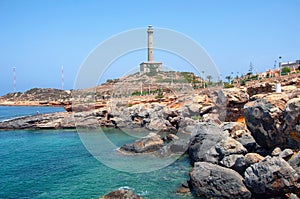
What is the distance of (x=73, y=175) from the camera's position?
61.5ft

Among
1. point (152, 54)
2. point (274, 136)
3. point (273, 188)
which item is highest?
point (152, 54)

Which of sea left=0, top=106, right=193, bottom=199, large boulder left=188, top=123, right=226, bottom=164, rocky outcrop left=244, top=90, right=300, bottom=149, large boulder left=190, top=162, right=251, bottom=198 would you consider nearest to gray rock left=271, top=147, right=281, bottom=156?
rocky outcrop left=244, top=90, right=300, bottom=149

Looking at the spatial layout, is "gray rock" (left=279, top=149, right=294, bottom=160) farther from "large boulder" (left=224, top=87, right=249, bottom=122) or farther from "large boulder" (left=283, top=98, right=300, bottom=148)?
"large boulder" (left=224, top=87, right=249, bottom=122)

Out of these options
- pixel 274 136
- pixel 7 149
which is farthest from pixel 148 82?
pixel 274 136

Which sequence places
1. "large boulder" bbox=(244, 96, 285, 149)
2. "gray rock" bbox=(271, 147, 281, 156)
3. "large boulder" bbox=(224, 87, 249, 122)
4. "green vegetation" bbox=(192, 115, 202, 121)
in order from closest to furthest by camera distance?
1. "gray rock" bbox=(271, 147, 281, 156)
2. "large boulder" bbox=(244, 96, 285, 149)
3. "large boulder" bbox=(224, 87, 249, 122)
4. "green vegetation" bbox=(192, 115, 202, 121)

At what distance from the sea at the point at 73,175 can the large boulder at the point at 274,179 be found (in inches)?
135

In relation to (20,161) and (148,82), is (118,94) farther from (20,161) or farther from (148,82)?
(20,161)

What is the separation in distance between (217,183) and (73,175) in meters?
9.37

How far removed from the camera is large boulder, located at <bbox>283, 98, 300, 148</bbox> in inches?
575

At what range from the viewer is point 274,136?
16438mm

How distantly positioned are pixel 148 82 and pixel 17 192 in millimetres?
45174

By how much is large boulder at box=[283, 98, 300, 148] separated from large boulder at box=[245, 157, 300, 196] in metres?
2.53

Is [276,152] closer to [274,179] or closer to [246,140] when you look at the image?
[274,179]

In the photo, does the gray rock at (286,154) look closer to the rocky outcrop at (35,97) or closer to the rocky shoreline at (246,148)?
the rocky shoreline at (246,148)
